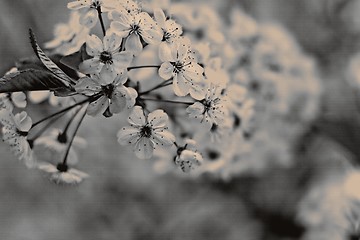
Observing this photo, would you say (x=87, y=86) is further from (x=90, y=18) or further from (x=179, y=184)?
(x=179, y=184)

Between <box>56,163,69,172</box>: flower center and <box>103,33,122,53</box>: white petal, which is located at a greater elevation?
<box>103,33,122,53</box>: white petal

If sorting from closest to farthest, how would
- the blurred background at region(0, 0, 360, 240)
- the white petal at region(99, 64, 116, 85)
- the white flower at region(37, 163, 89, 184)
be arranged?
the white petal at region(99, 64, 116, 85) → the white flower at region(37, 163, 89, 184) → the blurred background at region(0, 0, 360, 240)

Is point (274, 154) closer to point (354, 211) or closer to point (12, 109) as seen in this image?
point (354, 211)

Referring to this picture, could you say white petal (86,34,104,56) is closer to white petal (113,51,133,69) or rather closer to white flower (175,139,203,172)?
white petal (113,51,133,69)

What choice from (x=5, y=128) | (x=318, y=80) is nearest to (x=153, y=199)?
(x=318, y=80)

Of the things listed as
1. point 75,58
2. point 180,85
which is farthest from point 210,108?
point 75,58

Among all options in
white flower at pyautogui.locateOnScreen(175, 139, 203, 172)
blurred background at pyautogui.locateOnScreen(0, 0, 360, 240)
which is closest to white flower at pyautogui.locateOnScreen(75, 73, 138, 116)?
white flower at pyautogui.locateOnScreen(175, 139, 203, 172)
